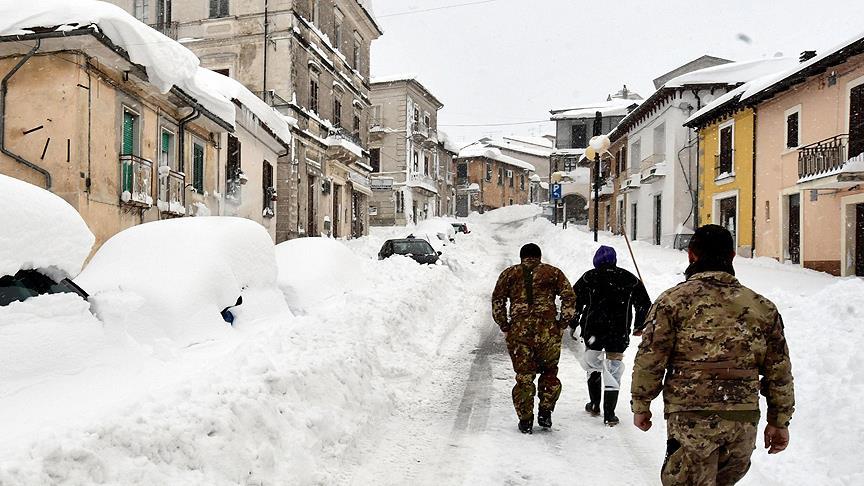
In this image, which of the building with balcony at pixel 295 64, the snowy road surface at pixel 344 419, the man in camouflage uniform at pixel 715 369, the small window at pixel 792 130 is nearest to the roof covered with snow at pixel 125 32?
the snowy road surface at pixel 344 419

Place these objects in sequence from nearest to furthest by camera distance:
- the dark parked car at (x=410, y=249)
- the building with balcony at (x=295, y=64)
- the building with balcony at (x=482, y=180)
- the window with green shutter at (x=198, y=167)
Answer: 1. the window with green shutter at (x=198, y=167)
2. the dark parked car at (x=410, y=249)
3. the building with balcony at (x=295, y=64)
4. the building with balcony at (x=482, y=180)

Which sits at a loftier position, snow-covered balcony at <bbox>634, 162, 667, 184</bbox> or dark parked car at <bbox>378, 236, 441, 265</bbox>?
snow-covered balcony at <bbox>634, 162, 667, 184</bbox>

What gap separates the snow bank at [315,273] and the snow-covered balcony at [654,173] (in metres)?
18.0

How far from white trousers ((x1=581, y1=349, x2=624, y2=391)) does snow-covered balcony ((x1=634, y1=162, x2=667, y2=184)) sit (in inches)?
853

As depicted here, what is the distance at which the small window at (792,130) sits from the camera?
1645 cm

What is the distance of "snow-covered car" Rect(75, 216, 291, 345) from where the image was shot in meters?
5.46

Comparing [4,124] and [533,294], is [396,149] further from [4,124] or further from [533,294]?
[533,294]

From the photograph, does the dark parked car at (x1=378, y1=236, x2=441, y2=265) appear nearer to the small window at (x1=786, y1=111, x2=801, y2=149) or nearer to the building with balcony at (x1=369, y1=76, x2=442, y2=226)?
the small window at (x1=786, y1=111, x2=801, y2=149)

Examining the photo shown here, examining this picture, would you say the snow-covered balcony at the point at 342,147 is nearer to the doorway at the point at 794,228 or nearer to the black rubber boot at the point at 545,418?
the doorway at the point at 794,228

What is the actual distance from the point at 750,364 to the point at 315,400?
3.42 m

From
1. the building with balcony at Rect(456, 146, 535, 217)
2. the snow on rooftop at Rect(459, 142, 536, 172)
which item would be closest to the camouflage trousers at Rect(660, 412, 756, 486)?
the building with balcony at Rect(456, 146, 535, 217)

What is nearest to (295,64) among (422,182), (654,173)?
(654,173)

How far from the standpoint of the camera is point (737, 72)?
76.3 feet

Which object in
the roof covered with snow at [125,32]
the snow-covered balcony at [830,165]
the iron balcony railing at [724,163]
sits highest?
the roof covered with snow at [125,32]
